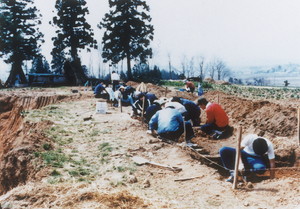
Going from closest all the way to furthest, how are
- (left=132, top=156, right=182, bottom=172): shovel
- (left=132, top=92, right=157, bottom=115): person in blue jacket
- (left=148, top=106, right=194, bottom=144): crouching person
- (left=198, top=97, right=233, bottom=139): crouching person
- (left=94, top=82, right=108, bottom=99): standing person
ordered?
(left=132, top=156, right=182, bottom=172): shovel, (left=148, top=106, right=194, bottom=144): crouching person, (left=198, top=97, right=233, bottom=139): crouching person, (left=132, top=92, right=157, bottom=115): person in blue jacket, (left=94, top=82, right=108, bottom=99): standing person

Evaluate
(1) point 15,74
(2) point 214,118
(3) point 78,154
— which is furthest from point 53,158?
(1) point 15,74

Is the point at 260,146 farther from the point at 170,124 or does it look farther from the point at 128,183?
the point at 128,183

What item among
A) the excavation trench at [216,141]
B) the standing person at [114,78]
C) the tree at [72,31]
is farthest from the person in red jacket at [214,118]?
the tree at [72,31]

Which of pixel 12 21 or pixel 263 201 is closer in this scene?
pixel 263 201

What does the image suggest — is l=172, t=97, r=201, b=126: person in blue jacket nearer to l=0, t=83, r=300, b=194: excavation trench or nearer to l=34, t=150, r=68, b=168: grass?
l=0, t=83, r=300, b=194: excavation trench

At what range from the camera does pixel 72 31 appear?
3164 centimetres

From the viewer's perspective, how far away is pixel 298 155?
6203mm

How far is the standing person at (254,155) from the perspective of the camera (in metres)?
4.65

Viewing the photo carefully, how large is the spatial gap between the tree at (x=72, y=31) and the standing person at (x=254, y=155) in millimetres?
29519

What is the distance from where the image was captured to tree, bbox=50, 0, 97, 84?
3070 centimetres

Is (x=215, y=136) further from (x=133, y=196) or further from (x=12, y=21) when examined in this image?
(x=12, y=21)

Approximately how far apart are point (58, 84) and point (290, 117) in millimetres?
29514

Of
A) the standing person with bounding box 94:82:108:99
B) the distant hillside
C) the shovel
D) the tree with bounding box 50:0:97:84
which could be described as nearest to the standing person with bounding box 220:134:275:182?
the shovel

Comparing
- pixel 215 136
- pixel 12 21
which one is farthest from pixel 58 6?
pixel 215 136
